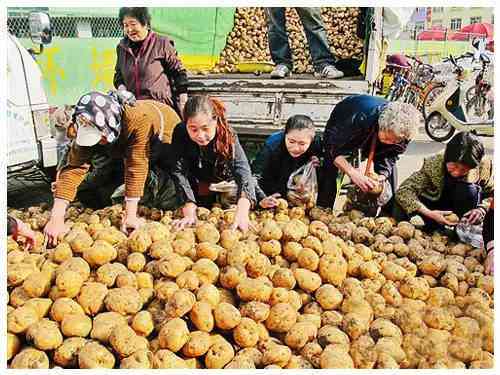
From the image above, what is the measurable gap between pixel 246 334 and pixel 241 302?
0.22 m

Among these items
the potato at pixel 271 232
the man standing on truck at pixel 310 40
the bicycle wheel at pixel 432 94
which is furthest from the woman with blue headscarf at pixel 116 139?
the bicycle wheel at pixel 432 94

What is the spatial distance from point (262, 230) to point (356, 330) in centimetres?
77

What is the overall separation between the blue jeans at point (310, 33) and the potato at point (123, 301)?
92.7 inches

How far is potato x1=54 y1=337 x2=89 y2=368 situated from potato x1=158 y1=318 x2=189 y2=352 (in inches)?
14.0

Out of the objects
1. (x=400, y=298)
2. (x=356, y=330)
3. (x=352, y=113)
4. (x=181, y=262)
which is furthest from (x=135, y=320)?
(x=352, y=113)

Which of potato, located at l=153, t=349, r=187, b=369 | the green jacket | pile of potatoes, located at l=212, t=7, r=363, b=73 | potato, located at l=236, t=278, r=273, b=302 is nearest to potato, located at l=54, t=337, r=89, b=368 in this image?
potato, located at l=153, t=349, r=187, b=369

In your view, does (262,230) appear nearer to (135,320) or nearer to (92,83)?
(135,320)

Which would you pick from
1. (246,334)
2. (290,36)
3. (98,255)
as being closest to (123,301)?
(98,255)

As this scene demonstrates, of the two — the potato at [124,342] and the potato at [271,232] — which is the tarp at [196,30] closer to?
the potato at [271,232]

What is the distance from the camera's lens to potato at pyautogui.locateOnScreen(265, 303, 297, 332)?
237 cm

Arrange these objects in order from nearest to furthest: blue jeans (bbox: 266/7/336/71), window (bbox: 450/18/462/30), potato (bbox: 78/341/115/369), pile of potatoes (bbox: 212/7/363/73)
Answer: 1. potato (bbox: 78/341/115/369)
2. window (bbox: 450/18/462/30)
3. blue jeans (bbox: 266/7/336/71)
4. pile of potatoes (bbox: 212/7/363/73)

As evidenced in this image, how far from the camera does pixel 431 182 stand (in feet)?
11.4

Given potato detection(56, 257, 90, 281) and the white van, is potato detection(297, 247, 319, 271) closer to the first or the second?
potato detection(56, 257, 90, 281)

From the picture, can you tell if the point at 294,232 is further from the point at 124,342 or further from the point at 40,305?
the point at 40,305
